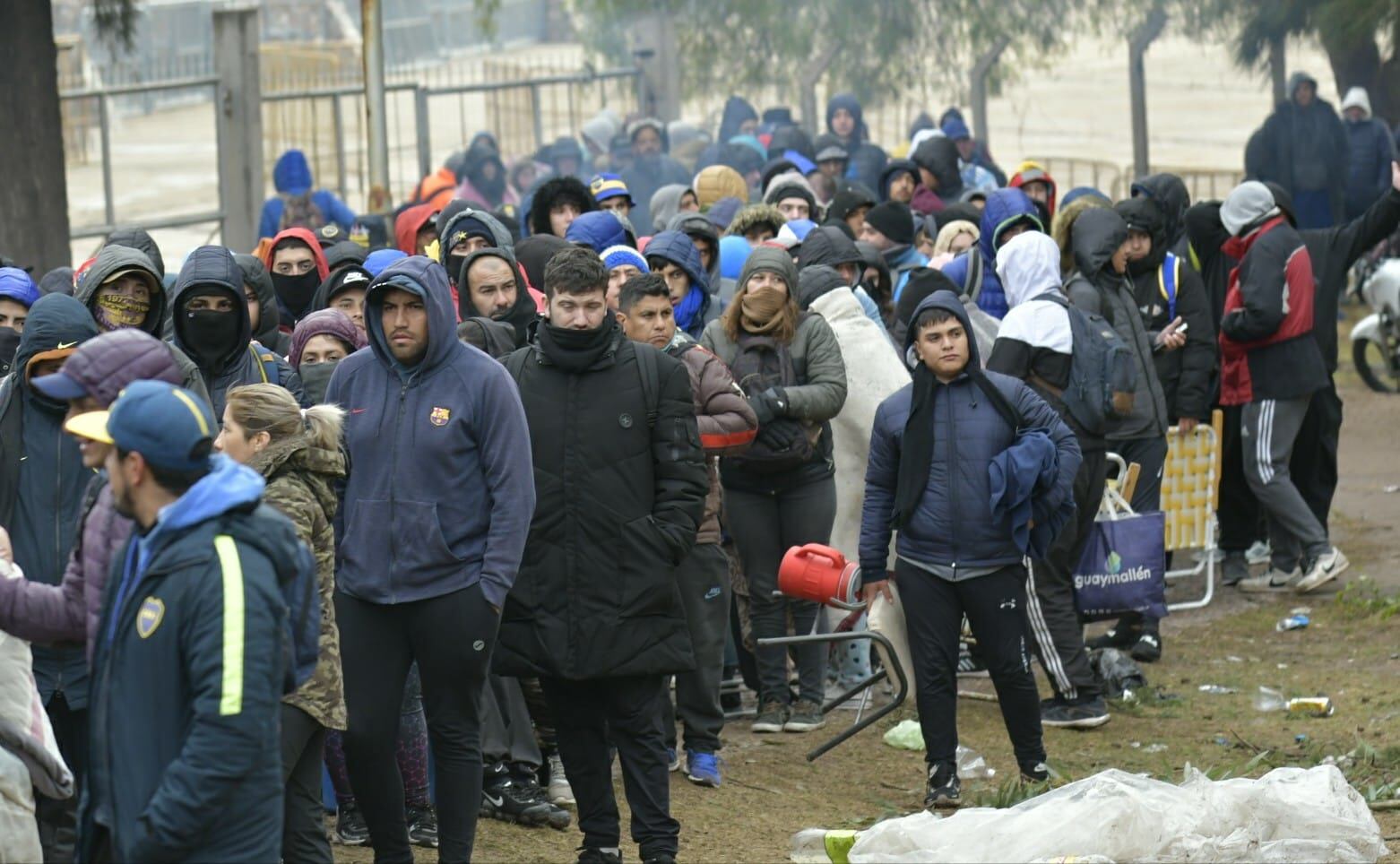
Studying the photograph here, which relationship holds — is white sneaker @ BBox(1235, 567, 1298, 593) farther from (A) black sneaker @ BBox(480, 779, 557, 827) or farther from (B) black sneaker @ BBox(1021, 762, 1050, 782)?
(A) black sneaker @ BBox(480, 779, 557, 827)

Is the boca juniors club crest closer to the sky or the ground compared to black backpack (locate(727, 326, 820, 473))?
closer to the sky

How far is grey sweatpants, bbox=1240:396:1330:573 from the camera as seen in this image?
10656 millimetres

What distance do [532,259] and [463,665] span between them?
3.22 meters

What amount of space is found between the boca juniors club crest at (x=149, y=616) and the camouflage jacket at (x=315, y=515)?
50.5 inches

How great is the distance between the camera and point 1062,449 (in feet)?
23.6

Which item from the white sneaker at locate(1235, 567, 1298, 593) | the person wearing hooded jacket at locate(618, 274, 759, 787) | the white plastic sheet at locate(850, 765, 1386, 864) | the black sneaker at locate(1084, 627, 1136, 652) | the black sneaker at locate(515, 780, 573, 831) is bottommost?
the white sneaker at locate(1235, 567, 1298, 593)

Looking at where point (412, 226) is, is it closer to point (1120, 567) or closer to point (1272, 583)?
point (1120, 567)

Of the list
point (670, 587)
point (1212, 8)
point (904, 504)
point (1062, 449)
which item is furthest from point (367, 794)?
point (1212, 8)

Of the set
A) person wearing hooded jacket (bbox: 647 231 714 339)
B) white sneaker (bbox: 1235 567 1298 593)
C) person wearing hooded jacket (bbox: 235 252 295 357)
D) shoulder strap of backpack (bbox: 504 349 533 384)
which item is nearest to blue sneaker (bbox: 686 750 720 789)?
person wearing hooded jacket (bbox: 647 231 714 339)

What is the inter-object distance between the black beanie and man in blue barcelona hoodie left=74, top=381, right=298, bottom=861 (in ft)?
23.5

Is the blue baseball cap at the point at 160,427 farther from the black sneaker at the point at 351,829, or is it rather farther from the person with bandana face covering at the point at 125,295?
the black sneaker at the point at 351,829

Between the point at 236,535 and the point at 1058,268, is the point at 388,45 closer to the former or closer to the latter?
the point at 1058,268

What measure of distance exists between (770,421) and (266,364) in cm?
226

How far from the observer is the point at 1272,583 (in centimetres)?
1109
